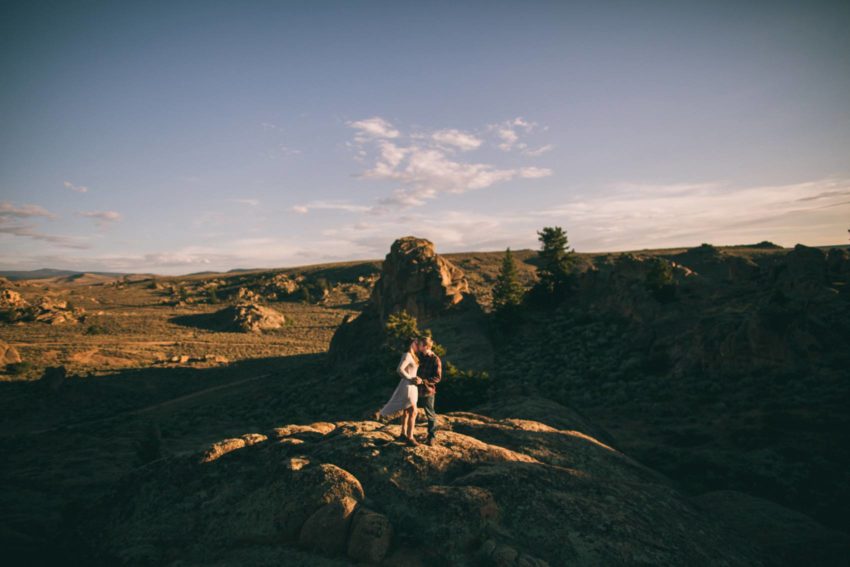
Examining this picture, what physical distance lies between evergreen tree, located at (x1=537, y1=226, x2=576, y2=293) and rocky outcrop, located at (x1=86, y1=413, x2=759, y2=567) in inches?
1303

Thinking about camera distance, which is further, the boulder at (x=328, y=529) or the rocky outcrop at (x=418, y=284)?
the rocky outcrop at (x=418, y=284)

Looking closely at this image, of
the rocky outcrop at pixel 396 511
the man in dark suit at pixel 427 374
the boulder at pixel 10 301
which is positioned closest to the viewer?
the rocky outcrop at pixel 396 511

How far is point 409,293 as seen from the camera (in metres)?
44.1

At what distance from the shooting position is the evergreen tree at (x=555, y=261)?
42.4m

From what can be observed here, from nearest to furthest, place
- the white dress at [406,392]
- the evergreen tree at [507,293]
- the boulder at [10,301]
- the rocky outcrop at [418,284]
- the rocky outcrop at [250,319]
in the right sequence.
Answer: the white dress at [406,392]
the evergreen tree at [507,293]
the rocky outcrop at [418,284]
the boulder at [10,301]
the rocky outcrop at [250,319]

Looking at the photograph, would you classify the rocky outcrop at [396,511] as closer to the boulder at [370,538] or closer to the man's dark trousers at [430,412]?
the boulder at [370,538]

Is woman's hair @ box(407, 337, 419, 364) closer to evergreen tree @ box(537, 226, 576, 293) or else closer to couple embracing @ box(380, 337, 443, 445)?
couple embracing @ box(380, 337, 443, 445)

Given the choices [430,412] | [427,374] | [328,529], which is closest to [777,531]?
[430,412]

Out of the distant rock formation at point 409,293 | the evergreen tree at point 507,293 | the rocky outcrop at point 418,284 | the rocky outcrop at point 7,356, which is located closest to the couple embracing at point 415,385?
the evergreen tree at point 507,293

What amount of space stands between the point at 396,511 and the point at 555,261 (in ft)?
127

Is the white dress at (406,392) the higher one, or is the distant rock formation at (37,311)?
the white dress at (406,392)

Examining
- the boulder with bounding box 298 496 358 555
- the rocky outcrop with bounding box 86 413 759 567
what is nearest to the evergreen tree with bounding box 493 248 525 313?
the rocky outcrop with bounding box 86 413 759 567

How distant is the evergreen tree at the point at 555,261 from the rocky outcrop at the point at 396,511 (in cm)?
3310

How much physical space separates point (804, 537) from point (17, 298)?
117409mm
